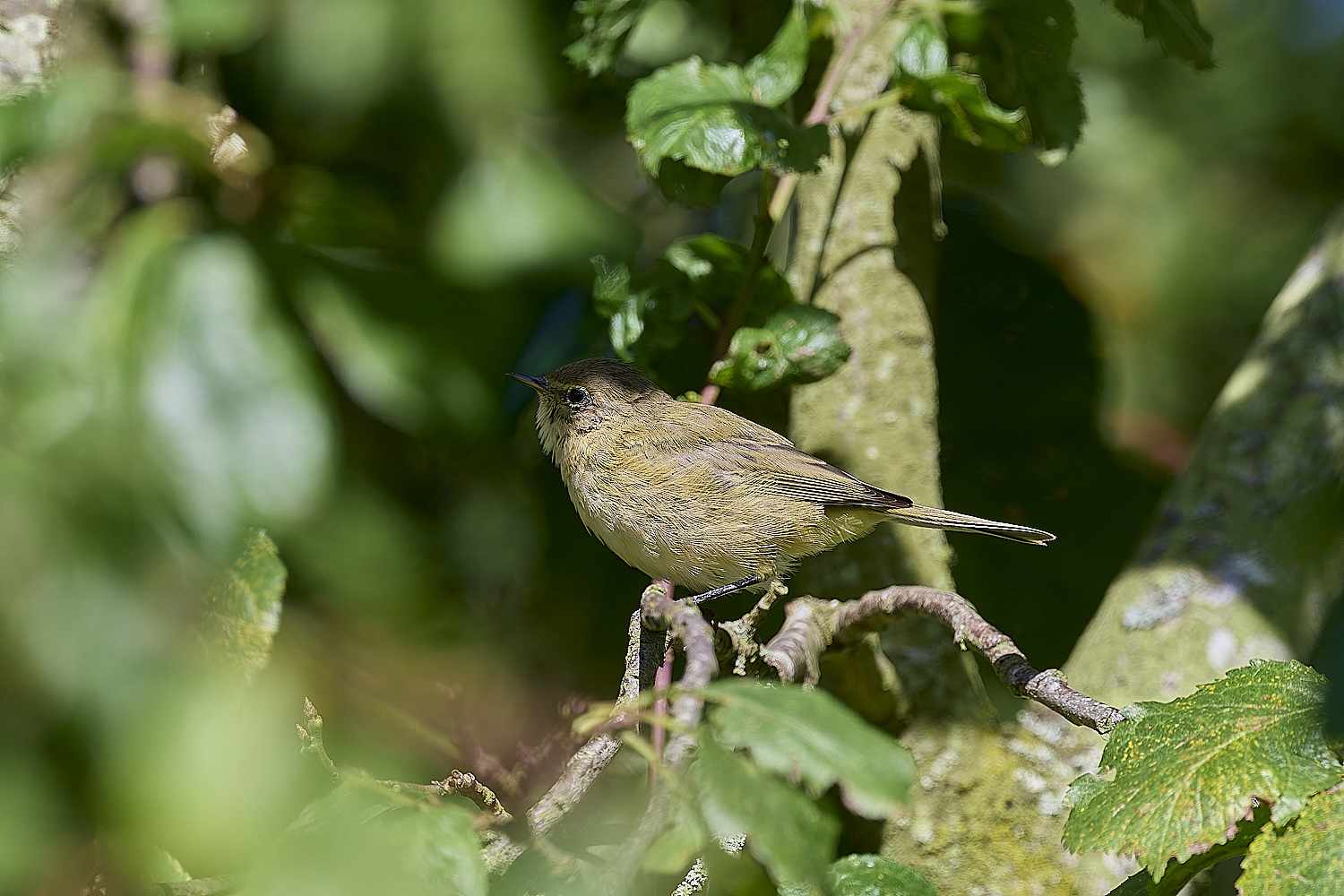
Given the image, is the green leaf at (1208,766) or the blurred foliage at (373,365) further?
the blurred foliage at (373,365)

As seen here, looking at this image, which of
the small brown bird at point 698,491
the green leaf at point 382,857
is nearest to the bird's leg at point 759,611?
the small brown bird at point 698,491

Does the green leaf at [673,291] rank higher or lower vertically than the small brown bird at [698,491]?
higher

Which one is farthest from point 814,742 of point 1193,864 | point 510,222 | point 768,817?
point 510,222

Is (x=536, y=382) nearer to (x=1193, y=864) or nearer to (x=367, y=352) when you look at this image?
(x=367, y=352)

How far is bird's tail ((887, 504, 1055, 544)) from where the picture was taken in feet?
8.59

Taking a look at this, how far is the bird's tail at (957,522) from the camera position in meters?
2.62

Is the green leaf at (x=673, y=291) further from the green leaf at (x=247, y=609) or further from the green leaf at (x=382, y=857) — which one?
the green leaf at (x=382, y=857)

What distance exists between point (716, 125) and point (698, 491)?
927mm

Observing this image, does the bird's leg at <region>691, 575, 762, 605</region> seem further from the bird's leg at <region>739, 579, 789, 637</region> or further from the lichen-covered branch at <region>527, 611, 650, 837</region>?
the lichen-covered branch at <region>527, 611, 650, 837</region>

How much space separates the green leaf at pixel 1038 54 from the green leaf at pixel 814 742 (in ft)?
7.01

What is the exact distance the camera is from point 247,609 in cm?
214

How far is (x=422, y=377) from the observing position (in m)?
2.60

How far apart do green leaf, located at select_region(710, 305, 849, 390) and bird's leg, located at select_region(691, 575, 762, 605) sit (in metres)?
0.53

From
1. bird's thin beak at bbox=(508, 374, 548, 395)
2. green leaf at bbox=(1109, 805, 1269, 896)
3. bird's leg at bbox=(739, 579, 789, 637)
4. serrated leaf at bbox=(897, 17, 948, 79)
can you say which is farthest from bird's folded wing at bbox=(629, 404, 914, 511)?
green leaf at bbox=(1109, 805, 1269, 896)
